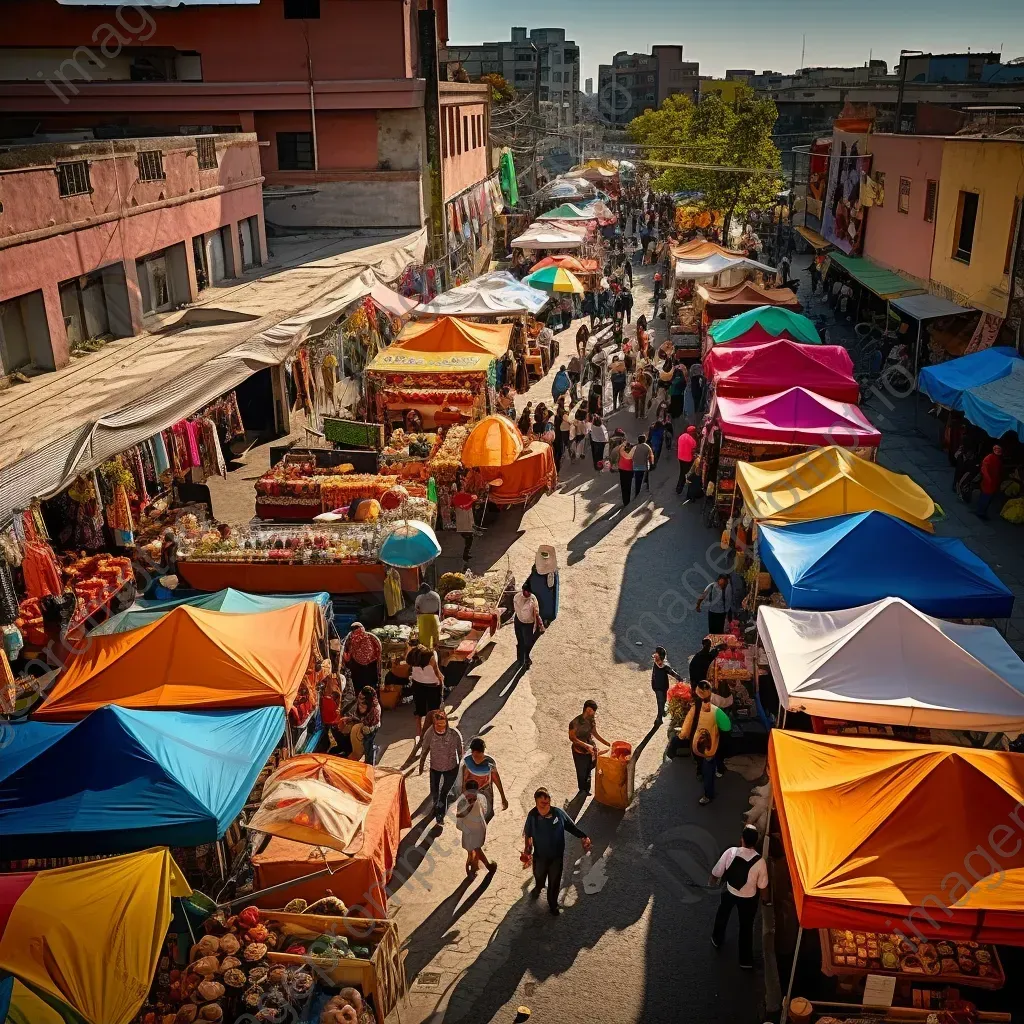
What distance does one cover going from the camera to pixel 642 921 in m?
8.70

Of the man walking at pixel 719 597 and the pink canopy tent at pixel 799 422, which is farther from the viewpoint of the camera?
the pink canopy tent at pixel 799 422

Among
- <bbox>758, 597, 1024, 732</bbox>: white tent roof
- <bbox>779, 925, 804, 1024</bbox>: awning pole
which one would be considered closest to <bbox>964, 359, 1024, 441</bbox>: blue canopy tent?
<bbox>758, 597, 1024, 732</bbox>: white tent roof

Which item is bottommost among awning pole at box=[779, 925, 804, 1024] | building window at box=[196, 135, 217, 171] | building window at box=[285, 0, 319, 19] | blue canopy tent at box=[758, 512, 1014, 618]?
awning pole at box=[779, 925, 804, 1024]

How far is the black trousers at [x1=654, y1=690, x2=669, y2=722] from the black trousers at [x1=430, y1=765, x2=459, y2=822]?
9.10 feet

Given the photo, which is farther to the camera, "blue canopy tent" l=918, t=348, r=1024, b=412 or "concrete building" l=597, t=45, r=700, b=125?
"concrete building" l=597, t=45, r=700, b=125

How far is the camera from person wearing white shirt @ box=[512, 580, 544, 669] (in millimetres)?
12656

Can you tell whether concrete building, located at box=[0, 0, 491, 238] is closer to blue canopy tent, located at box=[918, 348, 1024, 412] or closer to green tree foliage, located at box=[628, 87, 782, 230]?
green tree foliage, located at box=[628, 87, 782, 230]

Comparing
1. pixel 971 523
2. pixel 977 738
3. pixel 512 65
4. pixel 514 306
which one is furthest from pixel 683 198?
pixel 512 65

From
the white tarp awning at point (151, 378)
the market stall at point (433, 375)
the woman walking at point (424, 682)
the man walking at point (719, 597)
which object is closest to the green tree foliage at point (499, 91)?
the white tarp awning at point (151, 378)

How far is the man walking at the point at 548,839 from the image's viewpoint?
8.59 metres

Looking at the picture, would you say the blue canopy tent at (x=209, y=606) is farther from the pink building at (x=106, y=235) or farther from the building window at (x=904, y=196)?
the building window at (x=904, y=196)

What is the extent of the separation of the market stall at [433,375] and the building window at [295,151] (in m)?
15.1

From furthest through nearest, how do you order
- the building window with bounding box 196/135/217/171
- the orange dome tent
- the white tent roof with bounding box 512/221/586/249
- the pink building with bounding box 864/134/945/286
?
the white tent roof with bounding box 512/221/586/249, the pink building with bounding box 864/134/945/286, the building window with bounding box 196/135/217/171, the orange dome tent

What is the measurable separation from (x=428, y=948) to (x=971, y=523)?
13150mm
